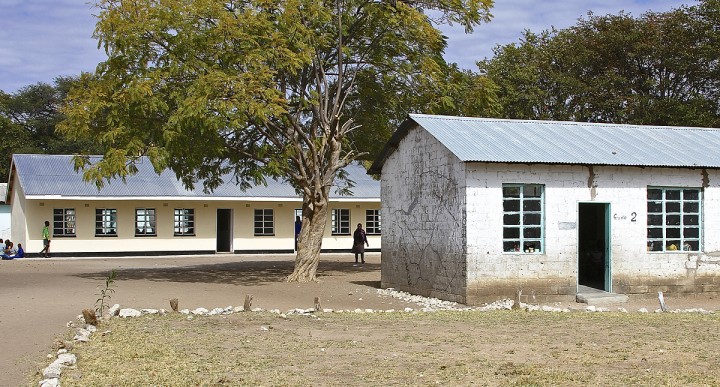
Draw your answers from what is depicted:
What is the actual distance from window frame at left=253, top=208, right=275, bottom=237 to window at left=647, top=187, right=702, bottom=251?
71.6 feet

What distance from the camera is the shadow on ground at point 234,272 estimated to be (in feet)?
79.6

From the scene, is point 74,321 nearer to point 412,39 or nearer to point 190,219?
point 412,39

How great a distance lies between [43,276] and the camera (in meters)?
25.1

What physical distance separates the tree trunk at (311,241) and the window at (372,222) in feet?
53.3

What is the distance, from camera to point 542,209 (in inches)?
722

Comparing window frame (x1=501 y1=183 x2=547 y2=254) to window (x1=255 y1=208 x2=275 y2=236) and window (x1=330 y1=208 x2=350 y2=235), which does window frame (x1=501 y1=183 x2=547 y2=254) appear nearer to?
window (x1=255 y1=208 x2=275 y2=236)

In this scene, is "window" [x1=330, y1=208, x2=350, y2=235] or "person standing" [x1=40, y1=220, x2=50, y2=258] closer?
"person standing" [x1=40, y1=220, x2=50, y2=258]

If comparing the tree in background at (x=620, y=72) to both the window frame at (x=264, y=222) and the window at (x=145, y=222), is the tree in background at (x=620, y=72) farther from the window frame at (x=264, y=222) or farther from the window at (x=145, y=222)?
the window at (x=145, y=222)

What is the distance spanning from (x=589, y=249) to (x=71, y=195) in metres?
21.1

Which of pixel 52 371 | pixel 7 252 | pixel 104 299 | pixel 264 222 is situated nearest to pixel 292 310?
pixel 104 299

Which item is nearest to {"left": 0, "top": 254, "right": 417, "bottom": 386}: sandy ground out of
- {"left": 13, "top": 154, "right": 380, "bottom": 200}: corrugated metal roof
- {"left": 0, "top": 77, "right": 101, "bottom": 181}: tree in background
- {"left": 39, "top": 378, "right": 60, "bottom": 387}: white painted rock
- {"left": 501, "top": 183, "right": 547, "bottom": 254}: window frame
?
→ {"left": 39, "top": 378, "right": 60, "bottom": 387}: white painted rock

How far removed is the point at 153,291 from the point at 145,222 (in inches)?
657

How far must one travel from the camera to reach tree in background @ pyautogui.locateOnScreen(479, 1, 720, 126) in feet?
131

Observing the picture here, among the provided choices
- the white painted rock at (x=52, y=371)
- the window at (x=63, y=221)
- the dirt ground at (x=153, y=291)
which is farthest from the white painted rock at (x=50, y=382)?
the window at (x=63, y=221)
